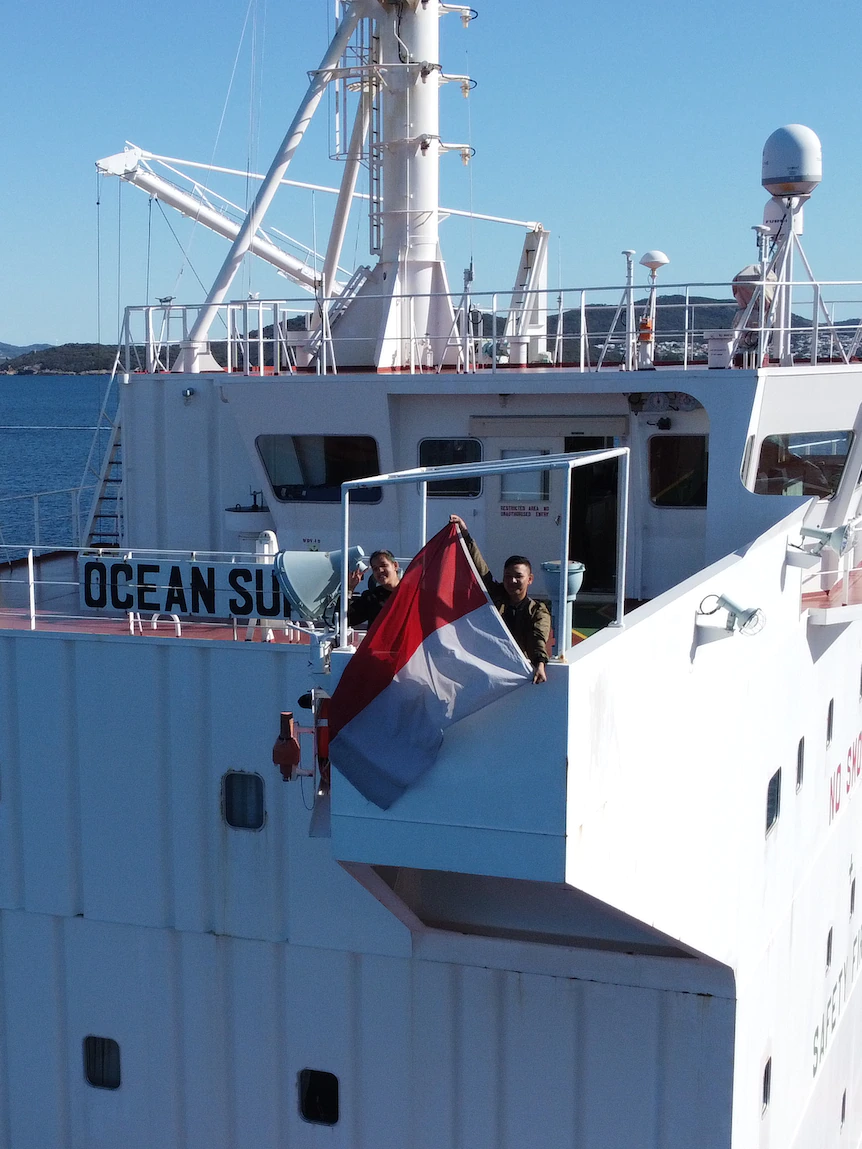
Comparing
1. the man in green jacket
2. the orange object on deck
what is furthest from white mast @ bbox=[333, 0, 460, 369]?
the man in green jacket

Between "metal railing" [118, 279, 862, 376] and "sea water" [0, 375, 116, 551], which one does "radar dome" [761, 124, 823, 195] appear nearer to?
"metal railing" [118, 279, 862, 376]

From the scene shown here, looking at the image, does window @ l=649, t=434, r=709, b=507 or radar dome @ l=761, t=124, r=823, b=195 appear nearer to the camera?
window @ l=649, t=434, r=709, b=507

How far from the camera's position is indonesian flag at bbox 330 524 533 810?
7.20 metres

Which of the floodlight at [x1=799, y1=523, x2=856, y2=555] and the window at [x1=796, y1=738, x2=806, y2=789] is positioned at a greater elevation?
the floodlight at [x1=799, y1=523, x2=856, y2=555]

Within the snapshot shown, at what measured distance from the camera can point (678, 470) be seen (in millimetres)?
14367

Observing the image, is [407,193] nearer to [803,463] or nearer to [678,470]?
[678,470]

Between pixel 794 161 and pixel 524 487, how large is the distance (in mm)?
5622

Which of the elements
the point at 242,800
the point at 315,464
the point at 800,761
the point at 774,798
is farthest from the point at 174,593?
the point at 800,761

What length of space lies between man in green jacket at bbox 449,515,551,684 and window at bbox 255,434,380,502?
709 cm

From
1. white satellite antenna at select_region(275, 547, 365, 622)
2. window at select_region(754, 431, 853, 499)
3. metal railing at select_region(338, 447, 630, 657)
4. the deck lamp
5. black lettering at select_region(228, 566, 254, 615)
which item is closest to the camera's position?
metal railing at select_region(338, 447, 630, 657)

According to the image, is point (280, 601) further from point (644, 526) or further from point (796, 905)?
point (796, 905)

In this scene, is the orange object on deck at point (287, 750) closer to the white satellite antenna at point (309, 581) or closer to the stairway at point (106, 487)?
the white satellite antenna at point (309, 581)

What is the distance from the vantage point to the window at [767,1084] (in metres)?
11.1

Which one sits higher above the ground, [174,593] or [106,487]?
[106,487]
